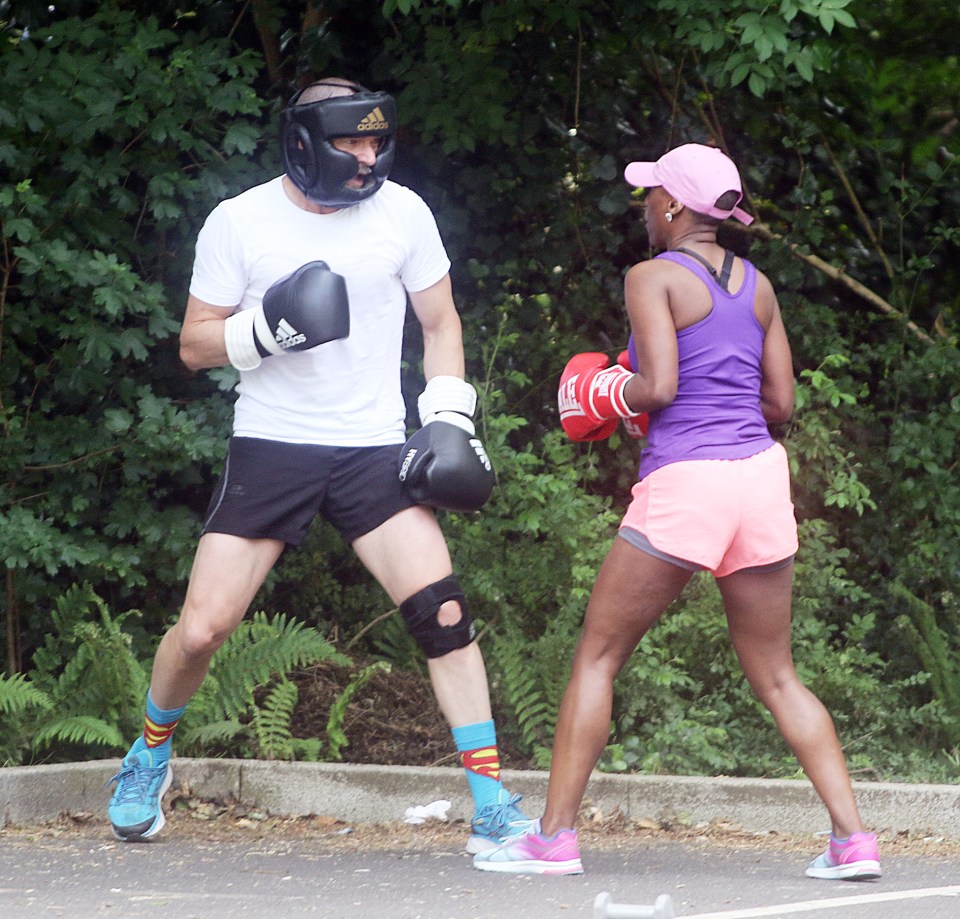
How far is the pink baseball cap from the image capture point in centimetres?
433

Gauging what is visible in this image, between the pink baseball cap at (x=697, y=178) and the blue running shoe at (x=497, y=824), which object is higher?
the pink baseball cap at (x=697, y=178)

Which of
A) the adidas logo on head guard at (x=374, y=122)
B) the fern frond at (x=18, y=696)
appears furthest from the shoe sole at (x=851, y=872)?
the fern frond at (x=18, y=696)

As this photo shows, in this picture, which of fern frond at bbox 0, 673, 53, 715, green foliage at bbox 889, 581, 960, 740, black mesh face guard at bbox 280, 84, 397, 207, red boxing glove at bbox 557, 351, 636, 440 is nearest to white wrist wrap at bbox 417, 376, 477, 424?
red boxing glove at bbox 557, 351, 636, 440

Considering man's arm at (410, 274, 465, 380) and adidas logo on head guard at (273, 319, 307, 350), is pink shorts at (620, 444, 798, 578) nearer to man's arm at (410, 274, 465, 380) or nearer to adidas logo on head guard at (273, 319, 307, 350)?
man's arm at (410, 274, 465, 380)

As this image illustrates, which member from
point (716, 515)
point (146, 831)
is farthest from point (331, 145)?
point (146, 831)

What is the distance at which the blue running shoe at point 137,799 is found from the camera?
192 inches

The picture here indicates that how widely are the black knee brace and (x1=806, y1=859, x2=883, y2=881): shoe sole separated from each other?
1.21 meters

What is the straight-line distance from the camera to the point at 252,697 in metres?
5.86

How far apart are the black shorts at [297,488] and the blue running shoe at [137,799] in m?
0.83

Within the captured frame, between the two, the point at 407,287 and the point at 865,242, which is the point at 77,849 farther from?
the point at 865,242

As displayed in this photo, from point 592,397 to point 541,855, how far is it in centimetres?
127

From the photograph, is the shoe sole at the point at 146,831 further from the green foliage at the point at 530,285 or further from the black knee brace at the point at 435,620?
the black knee brace at the point at 435,620

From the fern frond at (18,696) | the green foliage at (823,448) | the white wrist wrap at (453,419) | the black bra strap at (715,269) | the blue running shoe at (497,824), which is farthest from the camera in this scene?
the green foliage at (823,448)

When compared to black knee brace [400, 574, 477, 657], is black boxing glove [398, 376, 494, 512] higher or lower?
higher
